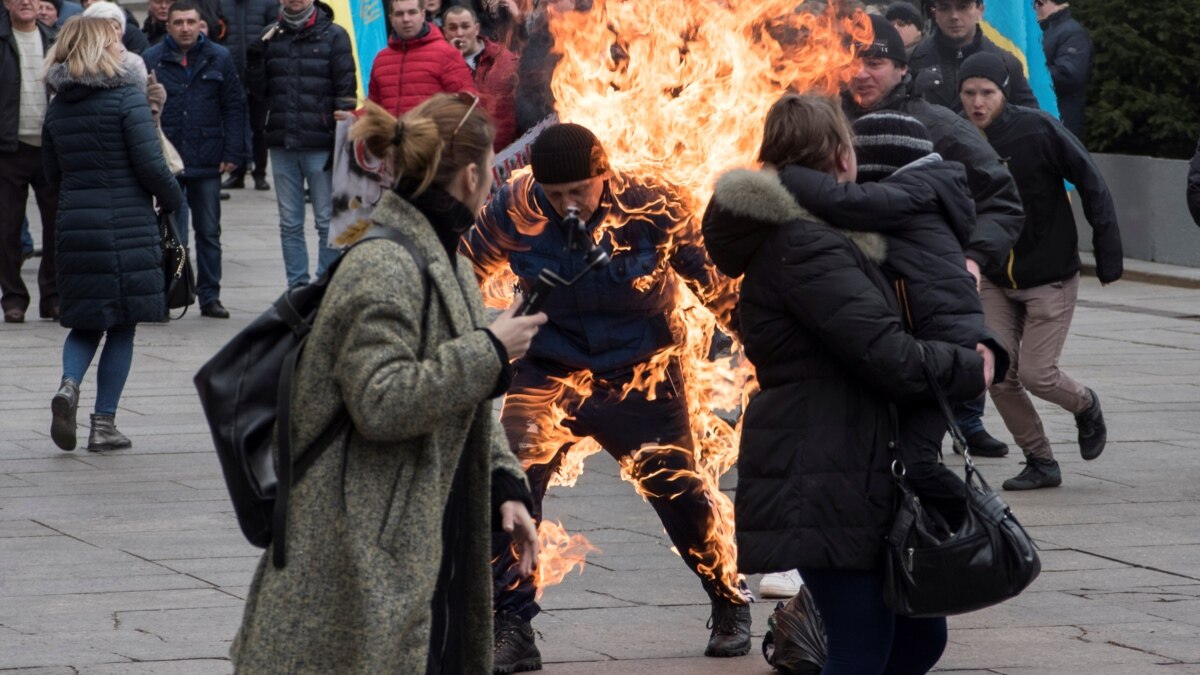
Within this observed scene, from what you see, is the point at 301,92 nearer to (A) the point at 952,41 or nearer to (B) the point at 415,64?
(B) the point at 415,64

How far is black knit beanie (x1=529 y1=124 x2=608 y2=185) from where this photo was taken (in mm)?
5398

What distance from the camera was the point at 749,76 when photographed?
6113 mm

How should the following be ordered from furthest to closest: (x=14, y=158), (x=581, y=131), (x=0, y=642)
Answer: (x=14, y=158) → (x=0, y=642) → (x=581, y=131)

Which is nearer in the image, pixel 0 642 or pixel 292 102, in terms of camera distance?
pixel 0 642

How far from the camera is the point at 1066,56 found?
14867mm

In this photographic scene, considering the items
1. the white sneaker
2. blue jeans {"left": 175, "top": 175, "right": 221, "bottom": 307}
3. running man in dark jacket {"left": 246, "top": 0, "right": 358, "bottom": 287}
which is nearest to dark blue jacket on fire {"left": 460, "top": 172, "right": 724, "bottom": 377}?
the white sneaker

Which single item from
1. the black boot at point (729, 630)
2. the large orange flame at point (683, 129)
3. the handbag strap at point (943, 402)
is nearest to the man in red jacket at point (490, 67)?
the large orange flame at point (683, 129)

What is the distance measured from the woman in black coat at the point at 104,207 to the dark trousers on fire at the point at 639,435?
12.6 feet

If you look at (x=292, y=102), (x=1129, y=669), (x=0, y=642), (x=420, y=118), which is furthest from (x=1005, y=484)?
(x=292, y=102)

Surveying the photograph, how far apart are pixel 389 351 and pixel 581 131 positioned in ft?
6.66

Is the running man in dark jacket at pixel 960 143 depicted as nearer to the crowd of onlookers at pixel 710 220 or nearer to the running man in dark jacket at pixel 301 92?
the crowd of onlookers at pixel 710 220

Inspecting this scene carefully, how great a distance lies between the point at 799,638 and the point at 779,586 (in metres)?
1.09

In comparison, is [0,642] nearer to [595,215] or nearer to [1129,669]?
[595,215]

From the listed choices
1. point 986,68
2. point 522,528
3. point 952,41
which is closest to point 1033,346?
point 986,68
